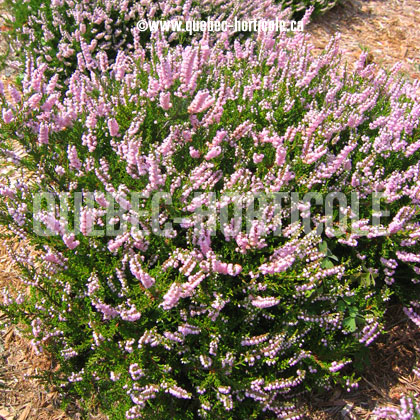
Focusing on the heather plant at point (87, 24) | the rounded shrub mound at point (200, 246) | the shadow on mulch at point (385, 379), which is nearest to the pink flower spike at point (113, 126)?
the rounded shrub mound at point (200, 246)

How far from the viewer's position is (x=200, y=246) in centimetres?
240

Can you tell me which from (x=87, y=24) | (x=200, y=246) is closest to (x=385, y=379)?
(x=200, y=246)

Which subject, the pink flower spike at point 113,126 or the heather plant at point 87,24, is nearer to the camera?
the pink flower spike at point 113,126

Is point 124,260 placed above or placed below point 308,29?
below

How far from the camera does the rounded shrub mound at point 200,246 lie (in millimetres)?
2336

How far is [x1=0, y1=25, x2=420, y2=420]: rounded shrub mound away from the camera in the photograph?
234 centimetres

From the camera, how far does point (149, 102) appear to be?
3045mm

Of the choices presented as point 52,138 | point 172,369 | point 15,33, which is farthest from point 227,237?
point 15,33

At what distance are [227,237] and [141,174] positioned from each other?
638 millimetres

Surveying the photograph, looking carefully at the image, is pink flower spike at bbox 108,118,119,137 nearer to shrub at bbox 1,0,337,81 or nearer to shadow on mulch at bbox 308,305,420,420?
shrub at bbox 1,0,337,81

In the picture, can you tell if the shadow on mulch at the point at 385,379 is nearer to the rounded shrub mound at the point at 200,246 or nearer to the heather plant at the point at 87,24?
the rounded shrub mound at the point at 200,246

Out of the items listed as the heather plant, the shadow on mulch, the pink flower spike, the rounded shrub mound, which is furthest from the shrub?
the shadow on mulch

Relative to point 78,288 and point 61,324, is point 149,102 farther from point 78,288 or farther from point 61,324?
point 61,324

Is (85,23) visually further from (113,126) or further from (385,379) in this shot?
(385,379)
